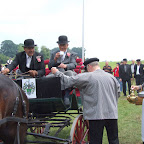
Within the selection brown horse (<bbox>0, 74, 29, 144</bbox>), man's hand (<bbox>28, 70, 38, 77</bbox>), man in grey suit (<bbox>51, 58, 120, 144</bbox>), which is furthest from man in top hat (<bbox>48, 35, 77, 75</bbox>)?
brown horse (<bbox>0, 74, 29, 144</bbox>)

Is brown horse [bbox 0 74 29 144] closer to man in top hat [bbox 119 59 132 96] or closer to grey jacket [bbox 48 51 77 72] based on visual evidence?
grey jacket [bbox 48 51 77 72]

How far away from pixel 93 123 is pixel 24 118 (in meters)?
1.17

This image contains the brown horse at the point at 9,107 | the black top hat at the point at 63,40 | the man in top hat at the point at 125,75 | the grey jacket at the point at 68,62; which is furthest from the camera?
the man in top hat at the point at 125,75

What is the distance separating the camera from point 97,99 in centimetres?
384

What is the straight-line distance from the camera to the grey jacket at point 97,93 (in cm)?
384

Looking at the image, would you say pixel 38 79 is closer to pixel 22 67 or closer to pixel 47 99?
pixel 47 99

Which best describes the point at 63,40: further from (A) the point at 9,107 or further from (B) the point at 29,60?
(A) the point at 9,107

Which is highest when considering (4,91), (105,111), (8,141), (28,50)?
(28,50)

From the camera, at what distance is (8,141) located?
325 centimetres

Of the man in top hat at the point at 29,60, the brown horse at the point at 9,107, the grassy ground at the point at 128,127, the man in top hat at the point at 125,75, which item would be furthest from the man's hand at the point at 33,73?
the man in top hat at the point at 125,75

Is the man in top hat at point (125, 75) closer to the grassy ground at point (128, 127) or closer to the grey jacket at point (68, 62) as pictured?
the grassy ground at point (128, 127)

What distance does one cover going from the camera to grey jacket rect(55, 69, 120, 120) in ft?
12.6

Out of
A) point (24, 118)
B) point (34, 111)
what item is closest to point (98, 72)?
point (24, 118)

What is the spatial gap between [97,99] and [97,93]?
0.10 meters
